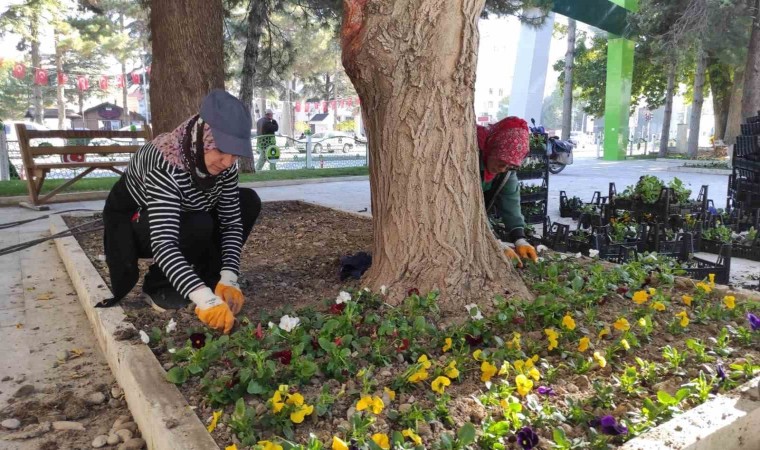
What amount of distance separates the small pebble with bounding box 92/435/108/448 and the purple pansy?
1430mm

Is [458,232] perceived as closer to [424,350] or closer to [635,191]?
[424,350]

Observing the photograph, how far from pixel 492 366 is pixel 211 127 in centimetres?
145

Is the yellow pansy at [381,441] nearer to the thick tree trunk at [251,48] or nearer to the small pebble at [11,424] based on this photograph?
the small pebble at [11,424]

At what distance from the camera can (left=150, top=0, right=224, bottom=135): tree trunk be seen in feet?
18.7

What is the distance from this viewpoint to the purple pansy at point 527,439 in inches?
63.3

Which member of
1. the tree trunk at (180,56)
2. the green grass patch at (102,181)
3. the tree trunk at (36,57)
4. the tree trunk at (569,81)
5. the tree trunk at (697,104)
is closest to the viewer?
the tree trunk at (180,56)

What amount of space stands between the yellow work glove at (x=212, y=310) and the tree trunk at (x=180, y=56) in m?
3.63

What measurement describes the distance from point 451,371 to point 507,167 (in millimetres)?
1830

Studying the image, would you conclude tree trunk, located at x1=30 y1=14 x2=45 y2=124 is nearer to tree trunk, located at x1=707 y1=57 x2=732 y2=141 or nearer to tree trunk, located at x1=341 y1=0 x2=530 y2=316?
tree trunk, located at x1=341 y1=0 x2=530 y2=316

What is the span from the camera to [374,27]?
2697 millimetres

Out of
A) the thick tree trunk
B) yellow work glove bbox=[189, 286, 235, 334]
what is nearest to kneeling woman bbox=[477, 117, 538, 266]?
yellow work glove bbox=[189, 286, 235, 334]

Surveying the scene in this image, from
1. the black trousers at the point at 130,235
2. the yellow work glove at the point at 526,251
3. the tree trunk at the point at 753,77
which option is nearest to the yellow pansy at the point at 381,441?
the black trousers at the point at 130,235

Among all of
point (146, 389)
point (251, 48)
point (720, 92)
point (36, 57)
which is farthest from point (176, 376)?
point (36, 57)

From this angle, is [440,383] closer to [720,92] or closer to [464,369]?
[464,369]
